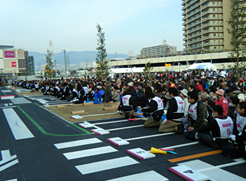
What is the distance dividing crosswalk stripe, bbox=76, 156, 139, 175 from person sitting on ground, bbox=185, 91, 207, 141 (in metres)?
2.60

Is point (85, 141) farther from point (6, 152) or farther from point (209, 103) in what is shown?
point (209, 103)

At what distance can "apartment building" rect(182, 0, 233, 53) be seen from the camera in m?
75.6

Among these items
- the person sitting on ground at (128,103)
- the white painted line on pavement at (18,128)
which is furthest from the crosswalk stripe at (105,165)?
the person sitting on ground at (128,103)

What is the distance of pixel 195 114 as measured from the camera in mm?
7660

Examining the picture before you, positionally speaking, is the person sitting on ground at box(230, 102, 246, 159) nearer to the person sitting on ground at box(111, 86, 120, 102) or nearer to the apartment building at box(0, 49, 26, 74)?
the person sitting on ground at box(111, 86, 120, 102)

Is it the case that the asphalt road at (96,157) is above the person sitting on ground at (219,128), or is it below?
below

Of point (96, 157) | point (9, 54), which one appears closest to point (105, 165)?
point (96, 157)

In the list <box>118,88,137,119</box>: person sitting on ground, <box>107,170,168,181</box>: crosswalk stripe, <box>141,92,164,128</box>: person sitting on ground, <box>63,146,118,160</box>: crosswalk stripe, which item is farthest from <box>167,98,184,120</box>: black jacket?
<box>107,170,168,181</box>: crosswalk stripe

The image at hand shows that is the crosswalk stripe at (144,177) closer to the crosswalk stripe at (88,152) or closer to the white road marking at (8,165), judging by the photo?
the crosswalk stripe at (88,152)

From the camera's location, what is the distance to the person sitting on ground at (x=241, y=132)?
225 inches

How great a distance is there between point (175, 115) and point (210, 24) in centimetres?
7671

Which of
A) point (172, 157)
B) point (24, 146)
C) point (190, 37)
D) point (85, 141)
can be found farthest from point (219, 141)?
point (190, 37)

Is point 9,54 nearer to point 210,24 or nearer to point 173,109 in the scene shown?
point 210,24

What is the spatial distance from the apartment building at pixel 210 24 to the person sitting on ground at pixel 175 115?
2676 inches
